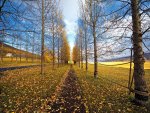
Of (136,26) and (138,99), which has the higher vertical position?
(136,26)

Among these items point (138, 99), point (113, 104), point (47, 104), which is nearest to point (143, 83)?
point (138, 99)

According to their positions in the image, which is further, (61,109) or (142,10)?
(142,10)

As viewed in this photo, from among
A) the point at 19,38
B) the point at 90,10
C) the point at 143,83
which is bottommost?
the point at 143,83

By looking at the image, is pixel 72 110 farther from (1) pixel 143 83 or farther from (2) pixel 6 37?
(2) pixel 6 37

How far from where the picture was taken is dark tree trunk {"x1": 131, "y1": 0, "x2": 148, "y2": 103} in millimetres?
7257

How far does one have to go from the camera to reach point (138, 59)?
731 cm

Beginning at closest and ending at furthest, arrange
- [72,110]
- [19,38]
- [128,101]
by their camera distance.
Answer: [72,110] → [128,101] → [19,38]

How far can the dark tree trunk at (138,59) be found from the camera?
7257 millimetres

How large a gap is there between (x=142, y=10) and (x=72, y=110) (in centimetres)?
544

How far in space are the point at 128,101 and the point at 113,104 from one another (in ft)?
3.35

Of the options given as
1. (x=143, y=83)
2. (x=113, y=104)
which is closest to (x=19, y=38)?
(x=113, y=104)

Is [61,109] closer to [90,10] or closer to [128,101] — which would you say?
[128,101]

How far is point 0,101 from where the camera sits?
768 centimetres

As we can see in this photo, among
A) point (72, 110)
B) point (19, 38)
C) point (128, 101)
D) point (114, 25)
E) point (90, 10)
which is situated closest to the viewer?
point (72, 110)
